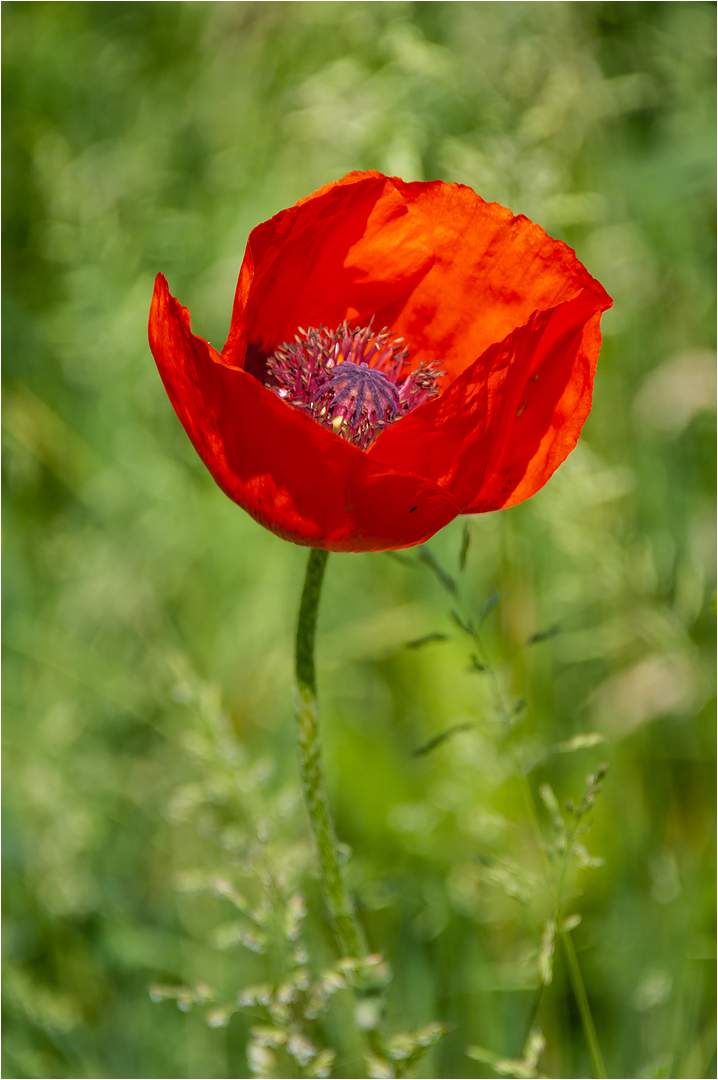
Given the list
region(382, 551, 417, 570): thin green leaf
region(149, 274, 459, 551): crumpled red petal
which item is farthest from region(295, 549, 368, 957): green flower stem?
region(382, 551, 417, 570): thin green leaf

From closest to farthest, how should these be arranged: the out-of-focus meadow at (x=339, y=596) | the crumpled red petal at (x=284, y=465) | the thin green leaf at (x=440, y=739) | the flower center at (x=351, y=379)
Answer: the crumpled red petal at (x=284, y=465) < the thin green leaf at (x=440, y=739) < the flower center at (x=351, y=379) < the out-of-focus meadow at (x=339, y=596)

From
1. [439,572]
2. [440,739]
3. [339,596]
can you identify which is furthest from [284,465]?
[339,596]

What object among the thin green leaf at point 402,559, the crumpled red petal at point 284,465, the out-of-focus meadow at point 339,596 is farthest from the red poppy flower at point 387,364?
the out-of-focus meadow at point 339,596

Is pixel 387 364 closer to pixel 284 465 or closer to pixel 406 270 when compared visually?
pixel 406 270

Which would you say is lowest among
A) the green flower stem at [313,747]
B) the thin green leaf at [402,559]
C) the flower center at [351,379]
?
the green flower stem at [313,747]

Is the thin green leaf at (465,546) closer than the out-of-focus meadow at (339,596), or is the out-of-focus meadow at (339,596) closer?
the thin green leaf at (465,546)

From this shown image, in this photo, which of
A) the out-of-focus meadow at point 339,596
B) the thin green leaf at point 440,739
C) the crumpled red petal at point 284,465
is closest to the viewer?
the crumpled red petal at point 284,465

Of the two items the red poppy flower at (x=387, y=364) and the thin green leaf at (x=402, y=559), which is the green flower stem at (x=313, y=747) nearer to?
the red poppy flower at (x=387, y=364)

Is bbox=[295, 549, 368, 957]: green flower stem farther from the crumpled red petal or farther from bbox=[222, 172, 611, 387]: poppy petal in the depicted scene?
bbox=[222, 172, 611, 387]: poppy petal
